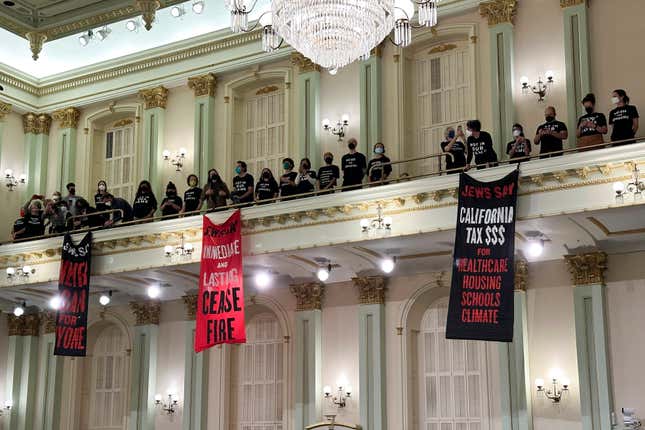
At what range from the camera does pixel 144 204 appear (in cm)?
2120

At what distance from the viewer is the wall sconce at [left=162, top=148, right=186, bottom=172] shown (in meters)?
23.2

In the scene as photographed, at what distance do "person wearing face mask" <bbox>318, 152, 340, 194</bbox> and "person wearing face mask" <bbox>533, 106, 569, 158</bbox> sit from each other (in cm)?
403

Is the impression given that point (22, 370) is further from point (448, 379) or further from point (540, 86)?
point (540, 86)

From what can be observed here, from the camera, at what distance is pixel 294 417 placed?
20.5m

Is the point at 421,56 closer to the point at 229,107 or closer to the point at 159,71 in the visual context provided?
the point at 229,107

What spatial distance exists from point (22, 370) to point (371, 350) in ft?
32.1

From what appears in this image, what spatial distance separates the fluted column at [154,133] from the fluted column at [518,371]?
9133 millimetres

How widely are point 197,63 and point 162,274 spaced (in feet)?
18.6

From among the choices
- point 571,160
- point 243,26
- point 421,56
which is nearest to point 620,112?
point 571,160

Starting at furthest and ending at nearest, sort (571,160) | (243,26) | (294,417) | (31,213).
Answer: (31,213) < (294,417) < (571,160) < (243,26)

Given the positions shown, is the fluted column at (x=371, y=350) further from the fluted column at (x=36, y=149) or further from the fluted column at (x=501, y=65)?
the fluted column at (x=36, y=149)

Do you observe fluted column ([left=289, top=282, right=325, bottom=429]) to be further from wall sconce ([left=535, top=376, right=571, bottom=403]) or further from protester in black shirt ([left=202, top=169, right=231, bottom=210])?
wall sconce ([left=535, top=376, right=571, bottom=403])

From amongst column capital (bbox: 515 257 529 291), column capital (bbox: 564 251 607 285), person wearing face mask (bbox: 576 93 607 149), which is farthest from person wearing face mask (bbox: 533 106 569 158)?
column capital (bbox: 515 257 529 291)

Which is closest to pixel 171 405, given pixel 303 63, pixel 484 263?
pixel 303 63
